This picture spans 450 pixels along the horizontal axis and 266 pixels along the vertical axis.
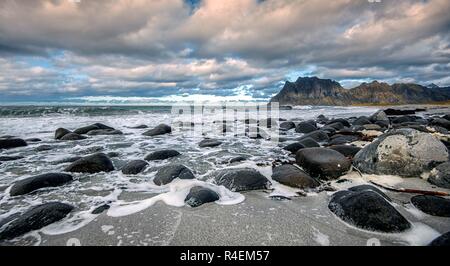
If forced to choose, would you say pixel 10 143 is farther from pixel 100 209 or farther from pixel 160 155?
pixel 100 209

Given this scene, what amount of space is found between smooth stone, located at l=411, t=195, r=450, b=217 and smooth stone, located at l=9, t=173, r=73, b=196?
19.1 feet

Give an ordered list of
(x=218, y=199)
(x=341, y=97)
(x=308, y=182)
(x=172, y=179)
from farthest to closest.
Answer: (x=341, y=97), (x=172, y=179), (x=308, y=182), (x=218, y=199)

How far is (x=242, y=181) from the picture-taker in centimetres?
428

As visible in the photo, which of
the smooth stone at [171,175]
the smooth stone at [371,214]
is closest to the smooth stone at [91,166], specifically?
the smooth stone at [171,175]

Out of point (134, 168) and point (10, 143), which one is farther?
point (10, 143)

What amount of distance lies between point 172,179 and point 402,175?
13.8ft

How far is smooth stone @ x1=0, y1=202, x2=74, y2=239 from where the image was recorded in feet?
9.21

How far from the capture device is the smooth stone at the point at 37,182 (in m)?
4.14

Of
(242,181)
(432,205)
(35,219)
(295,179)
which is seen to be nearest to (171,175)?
(242,181)

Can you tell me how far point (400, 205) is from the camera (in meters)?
3.45

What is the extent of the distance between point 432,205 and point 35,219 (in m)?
5.02

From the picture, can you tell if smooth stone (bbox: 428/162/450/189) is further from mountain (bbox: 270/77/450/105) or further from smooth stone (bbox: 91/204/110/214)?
mountain (bbox: 270/77/450/105)

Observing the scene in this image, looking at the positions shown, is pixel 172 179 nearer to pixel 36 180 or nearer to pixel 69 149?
pixel 36 180
